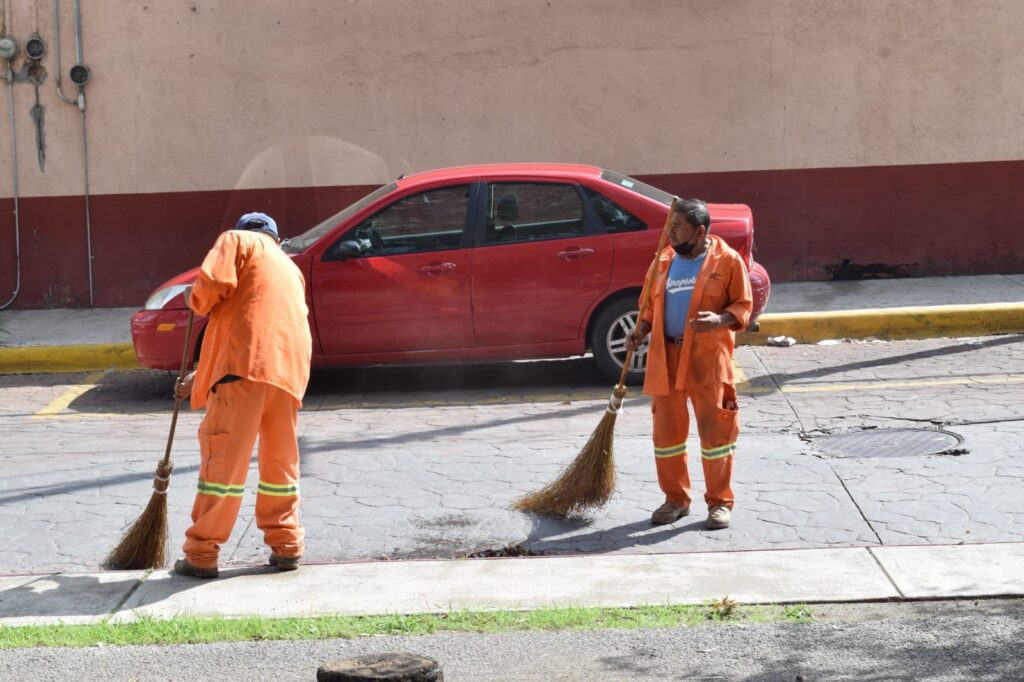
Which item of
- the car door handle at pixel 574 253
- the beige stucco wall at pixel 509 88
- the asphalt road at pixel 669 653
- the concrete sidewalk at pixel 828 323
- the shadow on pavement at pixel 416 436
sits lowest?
the asphalt road at pixel 669 653

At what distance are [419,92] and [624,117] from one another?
2.01 metres

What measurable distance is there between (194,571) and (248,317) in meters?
1.18

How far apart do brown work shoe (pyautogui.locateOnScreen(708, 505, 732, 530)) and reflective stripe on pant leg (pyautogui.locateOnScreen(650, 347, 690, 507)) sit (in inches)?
7.9

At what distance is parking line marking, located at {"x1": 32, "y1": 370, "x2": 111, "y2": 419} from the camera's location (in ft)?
32.6

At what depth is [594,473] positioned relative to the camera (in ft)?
23.2

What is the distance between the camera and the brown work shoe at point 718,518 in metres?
6.80

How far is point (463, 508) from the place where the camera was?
736cm

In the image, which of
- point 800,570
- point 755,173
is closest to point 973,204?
point 755,173

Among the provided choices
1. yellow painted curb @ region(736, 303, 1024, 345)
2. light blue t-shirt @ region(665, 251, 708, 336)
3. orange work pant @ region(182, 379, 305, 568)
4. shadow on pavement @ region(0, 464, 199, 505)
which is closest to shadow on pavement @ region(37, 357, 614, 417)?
yellow painted curb @ region(736, 303, 1024, 345)

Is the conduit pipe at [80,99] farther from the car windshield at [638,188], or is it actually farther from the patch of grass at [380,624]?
the patch of grass at [380,624]

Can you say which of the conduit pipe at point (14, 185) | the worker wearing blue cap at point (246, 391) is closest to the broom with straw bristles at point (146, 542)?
the worker wearing blue cap at point (246, 391)

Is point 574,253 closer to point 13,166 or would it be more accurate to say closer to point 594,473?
point 594,473

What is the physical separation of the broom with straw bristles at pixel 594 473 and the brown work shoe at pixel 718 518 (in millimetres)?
556

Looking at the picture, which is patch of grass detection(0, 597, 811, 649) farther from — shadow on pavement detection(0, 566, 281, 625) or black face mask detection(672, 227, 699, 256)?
black face mask detection(672, 227, 699, 256)
